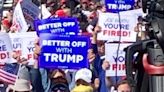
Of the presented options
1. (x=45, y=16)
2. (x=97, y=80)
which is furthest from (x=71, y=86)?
(x=45, y=16)

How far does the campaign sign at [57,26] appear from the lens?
7.58 m

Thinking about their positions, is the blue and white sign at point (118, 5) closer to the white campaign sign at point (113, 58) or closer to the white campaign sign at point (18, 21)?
the white campaign sign at point (113, 58)

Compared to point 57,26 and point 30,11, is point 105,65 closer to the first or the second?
point 57,26

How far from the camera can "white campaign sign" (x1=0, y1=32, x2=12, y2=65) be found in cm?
757

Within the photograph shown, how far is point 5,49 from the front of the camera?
760 cm

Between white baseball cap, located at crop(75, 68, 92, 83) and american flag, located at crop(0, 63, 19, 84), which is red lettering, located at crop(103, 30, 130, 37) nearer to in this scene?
white baseball cap, located at crop(75, 68, 92, 83)

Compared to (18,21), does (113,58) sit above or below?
below

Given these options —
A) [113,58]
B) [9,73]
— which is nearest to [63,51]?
[113,58]

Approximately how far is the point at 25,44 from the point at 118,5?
56.0 inches

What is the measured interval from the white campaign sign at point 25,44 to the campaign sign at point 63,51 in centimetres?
45

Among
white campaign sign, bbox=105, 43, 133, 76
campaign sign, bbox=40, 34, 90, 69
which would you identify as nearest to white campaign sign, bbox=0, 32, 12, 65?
campaign sign, bbox=40, 34, 90, 69

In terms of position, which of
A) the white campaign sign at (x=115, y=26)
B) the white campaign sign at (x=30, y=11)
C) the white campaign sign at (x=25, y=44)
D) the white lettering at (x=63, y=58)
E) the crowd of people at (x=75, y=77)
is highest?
the white campaign sign at (x=30, y=11)

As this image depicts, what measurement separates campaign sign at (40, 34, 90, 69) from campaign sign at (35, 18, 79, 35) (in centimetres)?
35

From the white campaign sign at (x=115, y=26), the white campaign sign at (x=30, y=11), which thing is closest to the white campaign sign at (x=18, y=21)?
the white campaign sign at (x=30, y=11)
